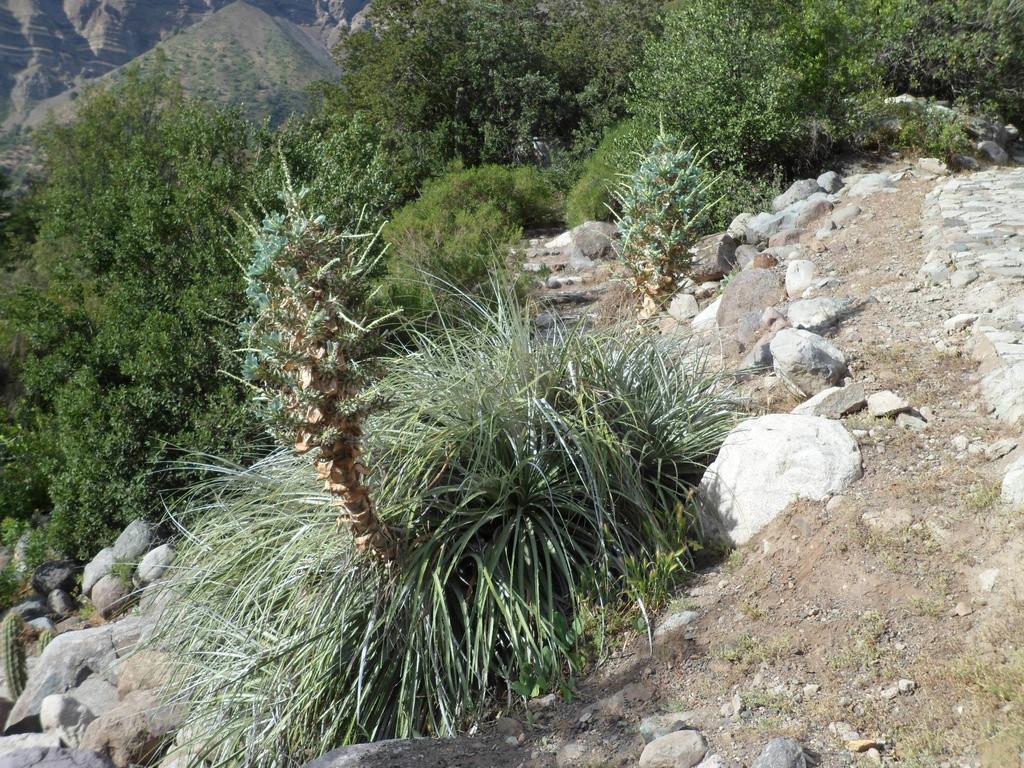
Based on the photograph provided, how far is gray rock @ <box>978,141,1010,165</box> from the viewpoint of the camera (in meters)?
10.2

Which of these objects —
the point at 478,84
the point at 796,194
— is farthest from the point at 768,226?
the point at 478,84

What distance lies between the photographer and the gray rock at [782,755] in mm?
2184

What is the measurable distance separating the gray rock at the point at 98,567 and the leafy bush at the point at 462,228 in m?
2.91

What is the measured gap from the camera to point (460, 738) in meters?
2.89

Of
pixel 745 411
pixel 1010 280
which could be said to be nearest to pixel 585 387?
pixel 745 411

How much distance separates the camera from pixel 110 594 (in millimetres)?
6035

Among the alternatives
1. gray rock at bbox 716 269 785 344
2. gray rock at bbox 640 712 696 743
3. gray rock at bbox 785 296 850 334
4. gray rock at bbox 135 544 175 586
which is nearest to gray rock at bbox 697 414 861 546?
gray rock at bbox 640 712 696 743

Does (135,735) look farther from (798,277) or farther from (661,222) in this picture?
(798,277)

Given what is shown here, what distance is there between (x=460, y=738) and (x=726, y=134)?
327 inches

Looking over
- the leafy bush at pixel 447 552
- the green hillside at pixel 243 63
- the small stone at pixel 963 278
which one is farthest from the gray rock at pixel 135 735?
the green hillside at pixel 243 63

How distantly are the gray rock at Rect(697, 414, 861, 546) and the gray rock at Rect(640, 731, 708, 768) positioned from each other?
1.13m

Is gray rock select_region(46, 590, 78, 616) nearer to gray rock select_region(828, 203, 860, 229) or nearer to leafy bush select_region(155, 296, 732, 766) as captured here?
leafy bush select_region(155, 296, 732, 766)

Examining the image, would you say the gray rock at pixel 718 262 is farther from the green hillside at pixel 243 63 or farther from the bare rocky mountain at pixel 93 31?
the bare rocky mountain at pixel 93 31

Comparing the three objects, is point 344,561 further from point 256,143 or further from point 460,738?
point 256,143
